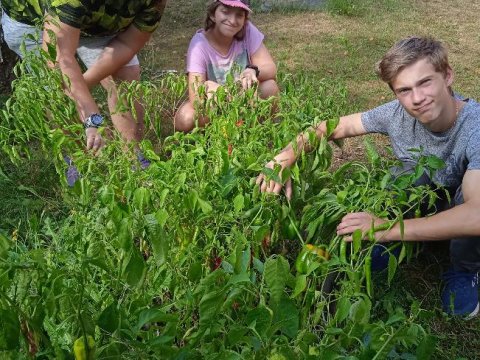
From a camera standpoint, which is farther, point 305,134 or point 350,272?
point 305,134

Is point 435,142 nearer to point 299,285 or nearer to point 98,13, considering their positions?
point 299,285

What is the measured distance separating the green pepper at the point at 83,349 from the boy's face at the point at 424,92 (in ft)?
4.31

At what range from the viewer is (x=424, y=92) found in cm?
191

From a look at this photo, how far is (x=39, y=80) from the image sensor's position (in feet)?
6.25

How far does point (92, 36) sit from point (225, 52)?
2.17 feet

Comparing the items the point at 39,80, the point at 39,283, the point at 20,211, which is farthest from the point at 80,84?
the point at 39,283

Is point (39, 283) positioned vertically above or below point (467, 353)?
above

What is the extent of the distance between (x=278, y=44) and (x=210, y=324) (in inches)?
164

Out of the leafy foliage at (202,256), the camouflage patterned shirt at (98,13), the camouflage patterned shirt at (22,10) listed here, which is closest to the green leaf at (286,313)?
the leafy foliage at (202,256)

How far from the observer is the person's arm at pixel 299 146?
5.69ft

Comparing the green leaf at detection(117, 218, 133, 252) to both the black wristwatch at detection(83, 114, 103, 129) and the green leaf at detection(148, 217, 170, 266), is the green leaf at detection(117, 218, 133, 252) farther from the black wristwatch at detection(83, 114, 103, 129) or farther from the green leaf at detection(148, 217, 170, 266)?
the black wristwatch at detection(83, 114, 103, 129)

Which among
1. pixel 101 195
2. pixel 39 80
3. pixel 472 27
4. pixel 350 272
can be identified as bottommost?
pixel 472 27

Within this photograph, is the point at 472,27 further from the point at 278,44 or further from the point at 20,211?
the point at 20,211

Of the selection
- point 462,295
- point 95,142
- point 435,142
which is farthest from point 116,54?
point 462,295
